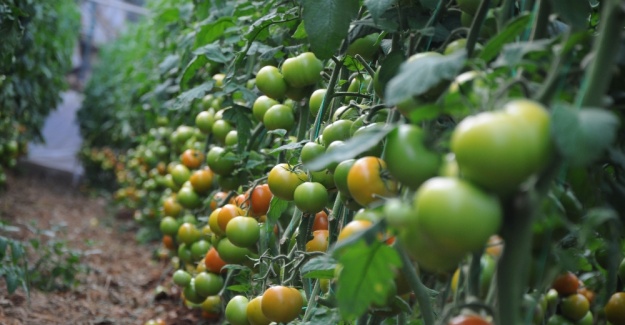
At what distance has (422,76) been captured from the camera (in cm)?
64

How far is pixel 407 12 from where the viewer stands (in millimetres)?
1045

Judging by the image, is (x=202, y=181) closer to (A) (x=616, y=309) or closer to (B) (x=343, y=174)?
(B) (x=343, y=174)

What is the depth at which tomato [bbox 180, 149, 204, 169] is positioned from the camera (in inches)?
88.0

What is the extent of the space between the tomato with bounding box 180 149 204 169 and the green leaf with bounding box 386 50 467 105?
1.65 m

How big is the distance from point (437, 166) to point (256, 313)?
0.69 m

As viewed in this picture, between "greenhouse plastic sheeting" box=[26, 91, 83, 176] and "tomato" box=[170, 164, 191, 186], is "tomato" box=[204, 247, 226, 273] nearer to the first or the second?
"tomato" box=[170, 164, 191, 186]

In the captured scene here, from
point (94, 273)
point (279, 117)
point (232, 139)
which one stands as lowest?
point (94, 273)

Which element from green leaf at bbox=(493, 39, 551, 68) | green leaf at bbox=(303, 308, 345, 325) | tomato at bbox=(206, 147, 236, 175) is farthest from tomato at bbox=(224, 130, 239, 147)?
green leaf at bbox=(493, 39, 551, 68)

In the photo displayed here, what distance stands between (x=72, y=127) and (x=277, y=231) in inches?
316

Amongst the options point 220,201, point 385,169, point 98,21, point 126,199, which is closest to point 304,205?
point 385,169

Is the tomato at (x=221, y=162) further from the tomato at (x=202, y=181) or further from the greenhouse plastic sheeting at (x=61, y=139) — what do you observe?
the greenhouse plastic sheeting at (x=61, y=139)

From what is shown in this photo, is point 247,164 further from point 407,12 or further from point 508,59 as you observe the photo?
point 508,59

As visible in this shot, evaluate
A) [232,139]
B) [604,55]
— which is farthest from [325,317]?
[232,139]

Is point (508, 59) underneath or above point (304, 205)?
above
